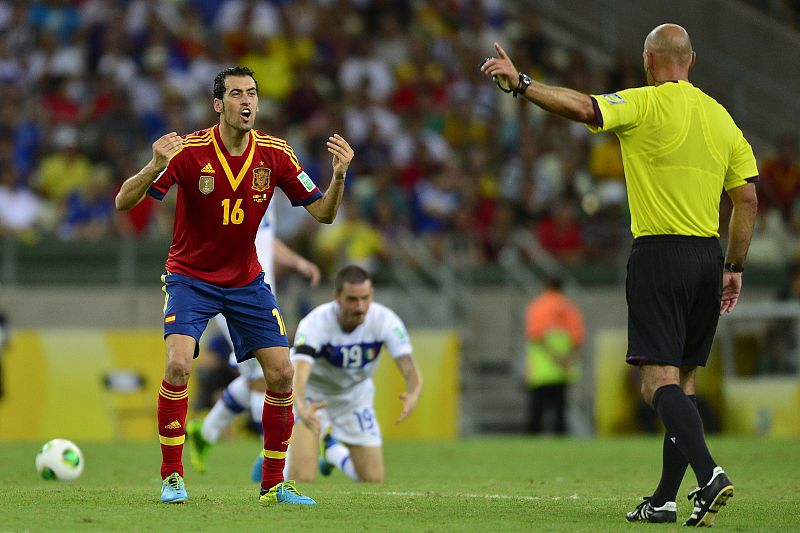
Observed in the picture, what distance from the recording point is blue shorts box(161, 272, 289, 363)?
8.36m

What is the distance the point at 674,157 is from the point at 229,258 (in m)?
2.74

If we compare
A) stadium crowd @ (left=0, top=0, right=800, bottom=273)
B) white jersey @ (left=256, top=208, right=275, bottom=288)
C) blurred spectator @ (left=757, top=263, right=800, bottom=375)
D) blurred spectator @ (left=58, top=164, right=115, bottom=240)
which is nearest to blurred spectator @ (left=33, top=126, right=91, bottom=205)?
stadium crowd @ (left=0, top=0, right=800, bottom=273)

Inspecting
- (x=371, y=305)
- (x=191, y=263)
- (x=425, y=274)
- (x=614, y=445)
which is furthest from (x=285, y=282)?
(x=191, y=263)

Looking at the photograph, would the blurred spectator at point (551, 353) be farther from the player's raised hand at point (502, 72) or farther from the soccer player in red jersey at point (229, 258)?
the player's raised hand at point (502, 72)

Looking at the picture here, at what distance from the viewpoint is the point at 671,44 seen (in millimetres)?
7789

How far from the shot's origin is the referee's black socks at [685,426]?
7.29m

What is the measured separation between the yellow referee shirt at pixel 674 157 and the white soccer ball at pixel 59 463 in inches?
220

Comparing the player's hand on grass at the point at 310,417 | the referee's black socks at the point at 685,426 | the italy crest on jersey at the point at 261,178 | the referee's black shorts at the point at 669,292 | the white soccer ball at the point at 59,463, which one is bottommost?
the white soccer ball at the point at 59,463

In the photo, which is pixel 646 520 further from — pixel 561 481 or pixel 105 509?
pixel 561 481

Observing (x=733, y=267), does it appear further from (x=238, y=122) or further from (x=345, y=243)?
(x=345, y=243)

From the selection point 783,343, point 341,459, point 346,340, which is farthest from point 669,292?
point 783,343

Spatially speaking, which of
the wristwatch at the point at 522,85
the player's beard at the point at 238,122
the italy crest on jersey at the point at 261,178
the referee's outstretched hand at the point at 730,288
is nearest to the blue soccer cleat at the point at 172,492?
the italy crest on jersey at the point at 261,178

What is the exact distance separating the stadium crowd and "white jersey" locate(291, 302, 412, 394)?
796 cm

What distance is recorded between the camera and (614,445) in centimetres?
1753
